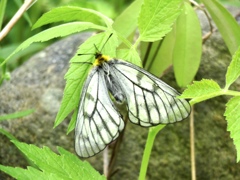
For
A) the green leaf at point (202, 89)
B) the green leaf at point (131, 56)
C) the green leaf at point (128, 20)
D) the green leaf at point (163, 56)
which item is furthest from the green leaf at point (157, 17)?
the green leaf at point (163, 56)

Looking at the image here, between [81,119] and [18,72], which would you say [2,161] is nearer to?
[18,72]

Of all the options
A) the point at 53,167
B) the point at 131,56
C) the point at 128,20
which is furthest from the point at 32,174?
the point at 128,20

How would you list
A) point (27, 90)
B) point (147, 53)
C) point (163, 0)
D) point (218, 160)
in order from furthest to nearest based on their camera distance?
1. point (27, 90)
2. point (218, 160)
3. point (147, 53)
4. point (163, 0)

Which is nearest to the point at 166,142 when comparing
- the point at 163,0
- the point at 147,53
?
the point at 147,53

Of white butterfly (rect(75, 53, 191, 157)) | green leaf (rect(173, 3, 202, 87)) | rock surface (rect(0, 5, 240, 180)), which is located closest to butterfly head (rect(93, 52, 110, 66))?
white butterfly (rect(75, 53, 191, 157))

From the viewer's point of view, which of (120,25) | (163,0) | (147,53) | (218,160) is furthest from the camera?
(218,160)

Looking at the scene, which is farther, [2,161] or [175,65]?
[2,161]

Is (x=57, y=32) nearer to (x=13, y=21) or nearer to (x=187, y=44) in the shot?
(x=13, y=21)
